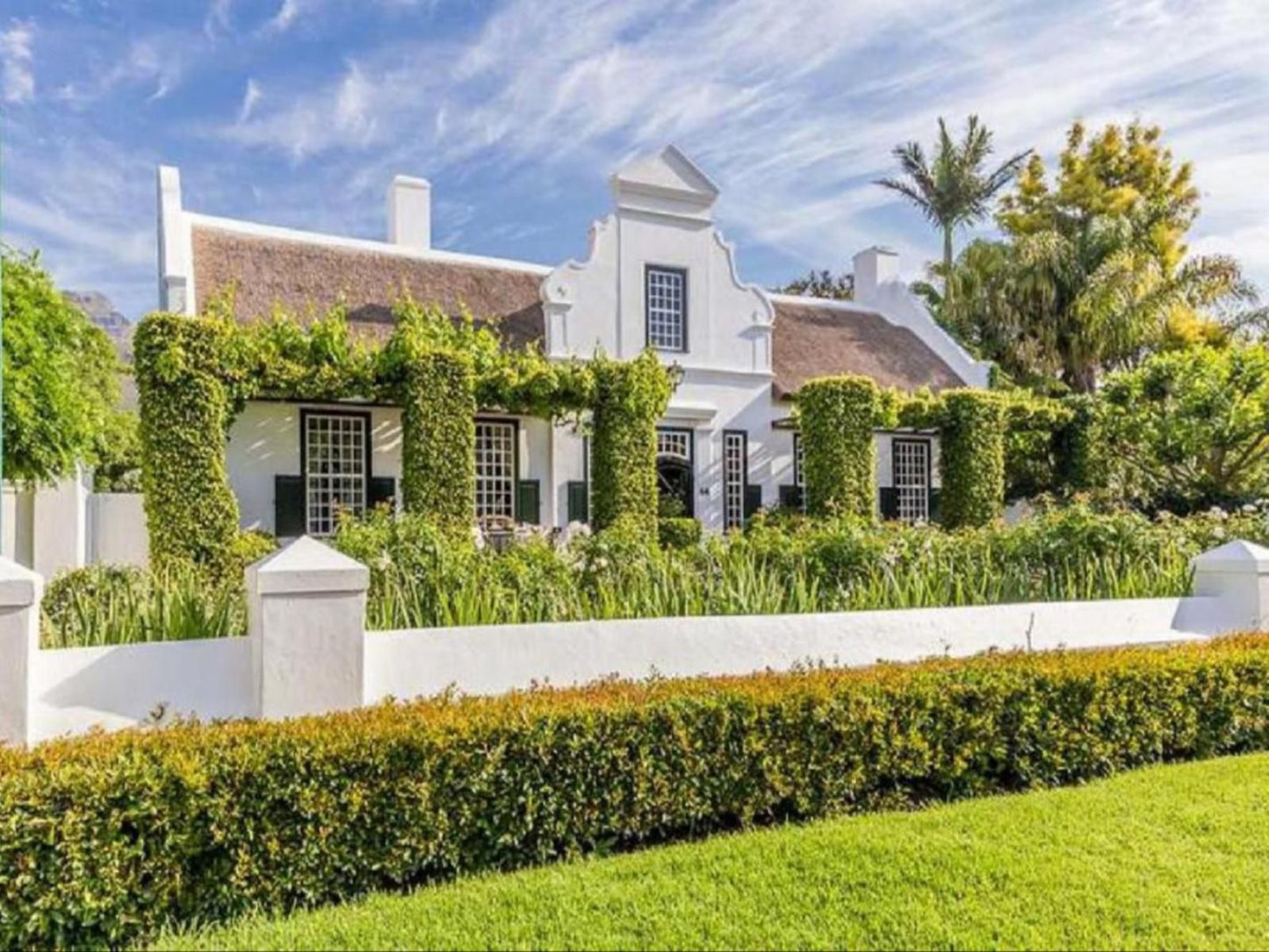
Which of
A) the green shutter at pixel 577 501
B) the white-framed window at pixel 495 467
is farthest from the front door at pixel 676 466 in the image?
the white-framed window at pixel 495 467

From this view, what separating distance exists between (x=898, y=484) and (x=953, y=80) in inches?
445

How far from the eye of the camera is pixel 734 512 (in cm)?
2005

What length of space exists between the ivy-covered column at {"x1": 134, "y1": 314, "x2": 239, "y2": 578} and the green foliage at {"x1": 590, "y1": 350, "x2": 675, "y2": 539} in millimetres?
6175

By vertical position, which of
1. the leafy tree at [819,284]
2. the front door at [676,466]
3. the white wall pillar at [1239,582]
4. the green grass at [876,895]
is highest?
the leafy tree at [819,284]

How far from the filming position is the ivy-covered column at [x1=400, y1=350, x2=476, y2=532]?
1505 centimetres

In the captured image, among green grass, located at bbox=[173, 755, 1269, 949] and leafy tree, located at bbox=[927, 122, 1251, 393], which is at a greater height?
leafy tree, located at bbox=[927, 122, 1251, 393]

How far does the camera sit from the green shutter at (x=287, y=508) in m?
16.2

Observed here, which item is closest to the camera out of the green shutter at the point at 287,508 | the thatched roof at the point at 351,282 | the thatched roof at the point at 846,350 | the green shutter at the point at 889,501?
the green shutter at the point at 287,508

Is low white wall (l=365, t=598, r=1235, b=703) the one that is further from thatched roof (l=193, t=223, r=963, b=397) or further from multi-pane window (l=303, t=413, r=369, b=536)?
thatched roof (l=193, t=223, r=963, b=397)

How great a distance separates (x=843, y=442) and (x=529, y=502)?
6.37 m

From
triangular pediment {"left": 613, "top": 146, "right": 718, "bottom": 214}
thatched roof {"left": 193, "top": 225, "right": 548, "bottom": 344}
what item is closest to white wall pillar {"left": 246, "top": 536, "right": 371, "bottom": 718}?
thatched roof {"left": 193, "top": 225, "right": 548, "bottom": 344}

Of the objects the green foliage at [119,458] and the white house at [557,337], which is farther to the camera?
the green foliage at [119,458]

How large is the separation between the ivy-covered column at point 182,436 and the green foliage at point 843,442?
1099 centimetres

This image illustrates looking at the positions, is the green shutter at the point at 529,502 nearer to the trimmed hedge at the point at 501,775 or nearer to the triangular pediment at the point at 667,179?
the triangular pediment at the point at 667,179
